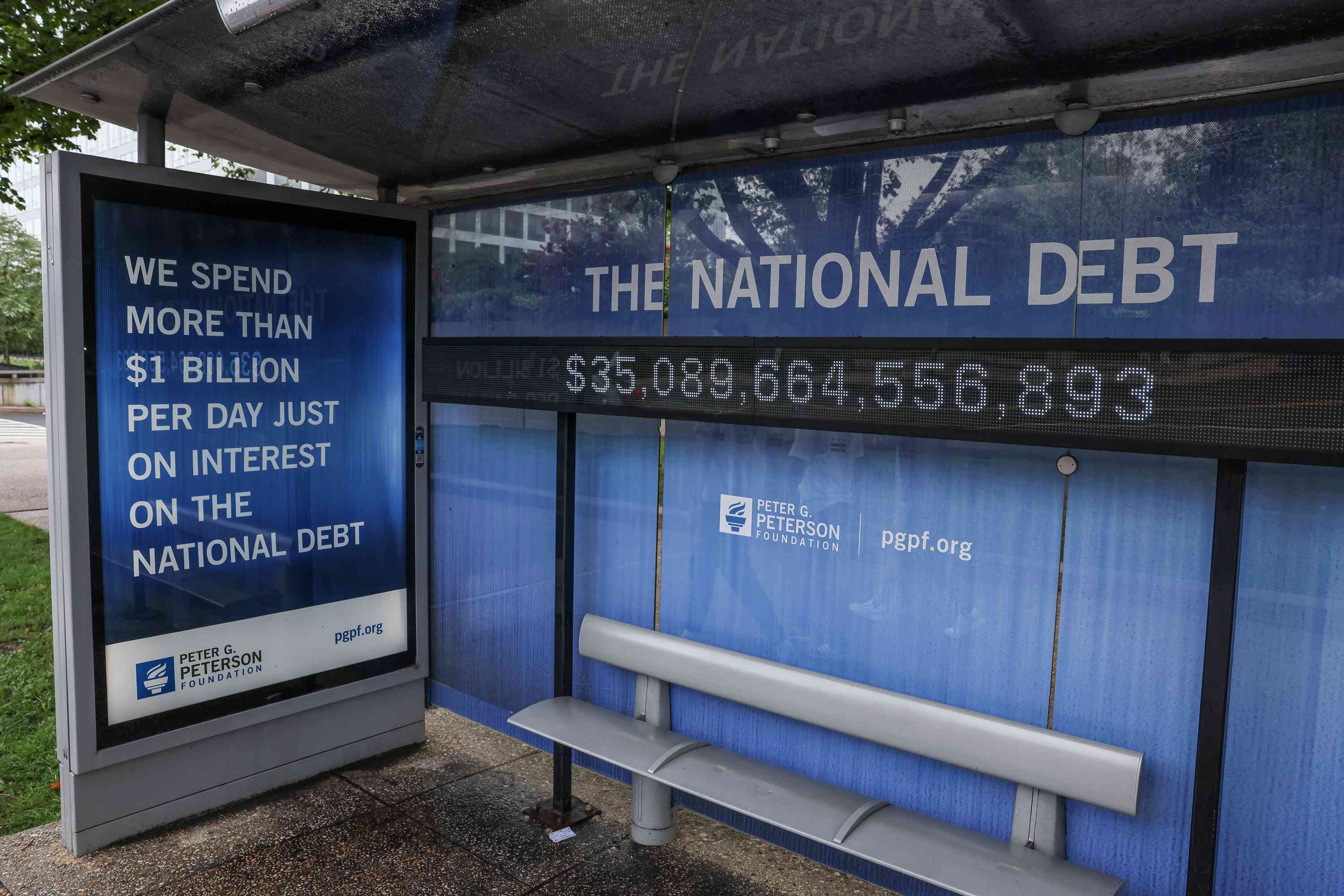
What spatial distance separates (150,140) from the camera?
3854mm

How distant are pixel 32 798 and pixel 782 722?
363cm

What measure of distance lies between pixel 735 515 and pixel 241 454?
2.34 meters

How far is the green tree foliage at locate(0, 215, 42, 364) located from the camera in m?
23.3

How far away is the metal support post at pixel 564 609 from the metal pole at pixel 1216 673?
8.22 ft

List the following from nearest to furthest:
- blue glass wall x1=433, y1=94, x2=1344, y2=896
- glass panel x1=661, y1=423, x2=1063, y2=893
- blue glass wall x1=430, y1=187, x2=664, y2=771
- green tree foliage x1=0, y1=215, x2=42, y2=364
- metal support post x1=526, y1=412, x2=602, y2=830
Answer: blue glass wall x1=433, y1=94, x2=1344, y2=896 < glass panel x1=661, y1=423, x2=1063, y2=893 < metal support post x1=526, y1=412, x2=602, y2=830 < blue glass wall x1=430, y1=187, x2=664, y2=771 < green tree foliage x1=0, y1=215, x2=42, y2=364

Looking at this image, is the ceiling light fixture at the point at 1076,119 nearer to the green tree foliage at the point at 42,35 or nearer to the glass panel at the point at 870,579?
the glass panel at the point at 870,579

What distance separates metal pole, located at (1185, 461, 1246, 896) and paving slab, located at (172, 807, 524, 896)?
2.42 metres

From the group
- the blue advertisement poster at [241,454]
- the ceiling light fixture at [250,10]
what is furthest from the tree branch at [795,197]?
the blue advertisement poster at [241,454]

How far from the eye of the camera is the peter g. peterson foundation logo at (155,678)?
387 centimetres

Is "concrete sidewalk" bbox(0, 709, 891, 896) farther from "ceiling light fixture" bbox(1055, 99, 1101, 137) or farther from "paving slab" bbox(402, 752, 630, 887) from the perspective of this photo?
"ceiling light fixture" bbox(1055, 99, 1101, 137)

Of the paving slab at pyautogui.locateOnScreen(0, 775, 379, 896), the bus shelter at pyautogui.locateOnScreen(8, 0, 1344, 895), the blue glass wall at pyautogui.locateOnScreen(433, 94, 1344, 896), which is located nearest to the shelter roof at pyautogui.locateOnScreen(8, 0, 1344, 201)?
the bus shelter at pyautogui.locateOnScreen(8, 0, 1344, 895)

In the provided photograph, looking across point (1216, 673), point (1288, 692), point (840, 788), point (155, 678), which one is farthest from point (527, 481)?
point (1288, 692)

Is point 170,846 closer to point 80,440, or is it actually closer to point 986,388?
point 80,440

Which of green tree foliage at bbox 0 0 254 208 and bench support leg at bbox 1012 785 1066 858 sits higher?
green tree foliage at bbox 0 0 254 208
